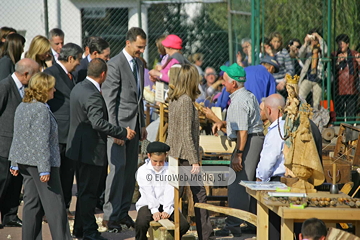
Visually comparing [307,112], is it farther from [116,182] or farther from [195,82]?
[116,182]

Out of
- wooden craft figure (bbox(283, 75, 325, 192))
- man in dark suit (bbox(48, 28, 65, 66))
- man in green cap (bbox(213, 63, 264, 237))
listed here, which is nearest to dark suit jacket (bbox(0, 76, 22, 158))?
man in green cap (bbox(213, 63, 264, 237))

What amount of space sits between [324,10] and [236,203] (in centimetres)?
581

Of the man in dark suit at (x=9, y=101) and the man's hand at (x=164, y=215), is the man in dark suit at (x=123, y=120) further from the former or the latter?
the man's hand at (x=164, y=215)

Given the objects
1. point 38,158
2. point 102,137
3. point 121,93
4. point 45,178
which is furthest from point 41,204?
point 121,93

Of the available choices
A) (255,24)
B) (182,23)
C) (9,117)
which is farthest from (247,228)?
(182,23)

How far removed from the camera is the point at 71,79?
23.5 feet

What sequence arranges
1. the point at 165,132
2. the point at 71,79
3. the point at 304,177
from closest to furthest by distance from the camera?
the point at 304,177, the point at 71,79, the point at 165,132

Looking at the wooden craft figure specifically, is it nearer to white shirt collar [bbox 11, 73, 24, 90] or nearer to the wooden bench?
the wooden bench

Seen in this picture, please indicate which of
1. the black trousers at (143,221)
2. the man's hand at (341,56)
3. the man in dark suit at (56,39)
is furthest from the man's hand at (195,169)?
the man's hand at (341,56)

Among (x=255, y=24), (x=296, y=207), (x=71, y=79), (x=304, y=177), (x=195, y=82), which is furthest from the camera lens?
(x=255, y=24)

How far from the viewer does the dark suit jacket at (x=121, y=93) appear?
23.3 feet

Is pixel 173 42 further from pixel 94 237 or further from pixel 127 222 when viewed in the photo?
pixel 94 237

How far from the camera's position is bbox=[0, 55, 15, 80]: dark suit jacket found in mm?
7488

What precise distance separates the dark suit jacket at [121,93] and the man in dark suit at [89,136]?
2.04ft
